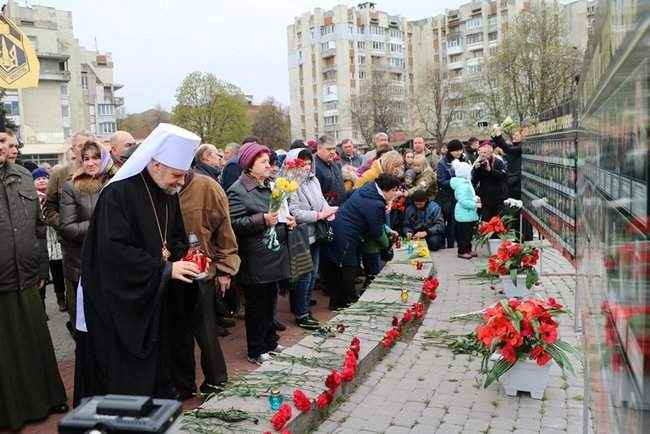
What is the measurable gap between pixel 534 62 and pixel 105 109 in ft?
254

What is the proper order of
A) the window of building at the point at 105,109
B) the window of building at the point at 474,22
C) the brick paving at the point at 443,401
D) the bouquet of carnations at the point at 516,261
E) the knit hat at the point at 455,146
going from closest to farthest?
1. the brick paving at the point at 443,401
2. the bouquet of carnations at the point at 516,261
3. the knit hat at the point at 455,146
4. the window of building at the point at 474,22
5. the window of building at the point at 105,109

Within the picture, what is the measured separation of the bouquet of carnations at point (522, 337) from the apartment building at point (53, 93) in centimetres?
5314

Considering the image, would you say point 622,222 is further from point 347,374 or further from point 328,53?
point 328,53

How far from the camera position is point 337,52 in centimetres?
9512

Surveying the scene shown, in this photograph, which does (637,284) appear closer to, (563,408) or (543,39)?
(563,408)

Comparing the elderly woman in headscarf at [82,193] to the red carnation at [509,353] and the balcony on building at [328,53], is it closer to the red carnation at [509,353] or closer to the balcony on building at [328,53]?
the red carnation at [509,353]

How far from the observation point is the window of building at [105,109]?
96.0m

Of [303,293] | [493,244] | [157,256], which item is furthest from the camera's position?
[493,244]

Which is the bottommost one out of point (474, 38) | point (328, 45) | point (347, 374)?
point (347, 374)

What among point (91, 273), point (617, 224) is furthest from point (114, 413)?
point (91, 273)

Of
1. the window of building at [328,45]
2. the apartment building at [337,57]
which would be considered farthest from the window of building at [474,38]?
the window of building at [328,45]

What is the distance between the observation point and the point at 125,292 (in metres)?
3.64

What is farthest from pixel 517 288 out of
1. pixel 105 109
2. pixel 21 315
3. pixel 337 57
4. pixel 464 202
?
pixel 105 109

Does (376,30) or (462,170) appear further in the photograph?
(376,30)
